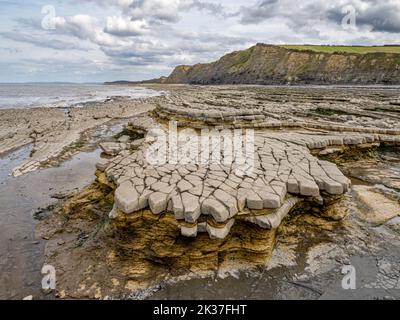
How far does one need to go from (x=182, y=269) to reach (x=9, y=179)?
661 cm

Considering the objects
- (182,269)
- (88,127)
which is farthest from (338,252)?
(88,127)

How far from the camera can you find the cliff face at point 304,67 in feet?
213

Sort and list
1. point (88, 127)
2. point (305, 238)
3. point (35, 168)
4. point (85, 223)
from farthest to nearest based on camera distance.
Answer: point (88, 127) → point (35, 168) → point (85, 223) → point (305, 238)

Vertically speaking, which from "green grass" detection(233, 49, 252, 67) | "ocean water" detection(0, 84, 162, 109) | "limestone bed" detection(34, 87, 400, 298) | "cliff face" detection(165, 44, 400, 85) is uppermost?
"green grass" detection(233, 49, 252, 67)

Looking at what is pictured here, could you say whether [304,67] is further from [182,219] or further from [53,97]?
[182,219]

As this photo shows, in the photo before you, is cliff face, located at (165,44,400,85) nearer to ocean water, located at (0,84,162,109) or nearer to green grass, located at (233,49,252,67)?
green grass, located at (233,49,252,67)

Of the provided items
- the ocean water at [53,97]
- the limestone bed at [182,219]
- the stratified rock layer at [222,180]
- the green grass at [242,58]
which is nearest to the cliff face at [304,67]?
the green grass at [242,58]

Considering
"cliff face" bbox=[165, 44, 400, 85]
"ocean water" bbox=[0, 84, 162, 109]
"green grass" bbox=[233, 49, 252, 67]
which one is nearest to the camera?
"ocean water" bbox=[0, 84, 162, 109]

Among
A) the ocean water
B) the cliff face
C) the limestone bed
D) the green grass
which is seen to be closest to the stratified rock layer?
the limestone bed

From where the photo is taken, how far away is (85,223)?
5.45 meters

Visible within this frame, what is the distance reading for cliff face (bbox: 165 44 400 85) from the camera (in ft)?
213

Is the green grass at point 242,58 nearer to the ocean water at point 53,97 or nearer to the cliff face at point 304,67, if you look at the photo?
the cliff face at point 304,67

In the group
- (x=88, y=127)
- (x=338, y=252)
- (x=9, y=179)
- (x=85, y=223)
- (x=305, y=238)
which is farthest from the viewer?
(x=88, y=127)
